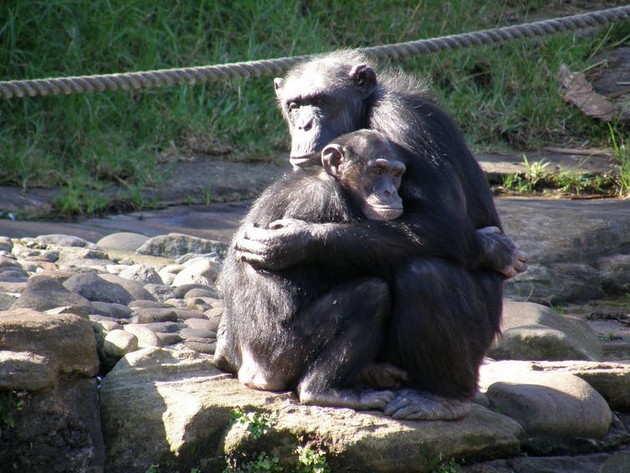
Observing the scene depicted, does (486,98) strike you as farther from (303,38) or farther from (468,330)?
(468,330)

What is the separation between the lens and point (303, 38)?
10797mm

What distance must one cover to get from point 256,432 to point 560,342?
2.22 metres

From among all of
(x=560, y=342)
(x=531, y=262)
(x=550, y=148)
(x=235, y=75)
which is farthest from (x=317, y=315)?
(x=550, y=148)

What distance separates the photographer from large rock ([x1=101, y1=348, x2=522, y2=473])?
366 cm

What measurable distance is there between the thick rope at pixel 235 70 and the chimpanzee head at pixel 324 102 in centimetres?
149

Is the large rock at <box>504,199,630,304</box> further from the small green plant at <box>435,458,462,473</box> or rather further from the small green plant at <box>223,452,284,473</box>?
the small green plant at <box>223,452,284,473</box>

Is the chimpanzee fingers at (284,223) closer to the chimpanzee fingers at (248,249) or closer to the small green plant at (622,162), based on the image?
the chimpanzee fingers at (248,249)

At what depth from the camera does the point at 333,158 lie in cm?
385

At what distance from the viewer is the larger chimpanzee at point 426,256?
147 inches

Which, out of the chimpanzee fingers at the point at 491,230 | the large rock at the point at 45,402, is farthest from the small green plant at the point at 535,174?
the large rock at the point at 45,402

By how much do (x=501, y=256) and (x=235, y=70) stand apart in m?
2.96

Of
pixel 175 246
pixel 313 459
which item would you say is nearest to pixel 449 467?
pixel 313 459

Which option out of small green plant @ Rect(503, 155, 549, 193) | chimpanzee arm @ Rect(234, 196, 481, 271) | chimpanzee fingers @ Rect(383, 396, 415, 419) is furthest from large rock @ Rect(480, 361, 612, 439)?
small green plant @ Rect(503, 155, 549, 193)

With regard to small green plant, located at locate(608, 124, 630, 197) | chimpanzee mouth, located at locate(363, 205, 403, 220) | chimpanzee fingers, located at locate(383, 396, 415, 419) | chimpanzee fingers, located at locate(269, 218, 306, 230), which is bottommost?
chimpanzee fingers, located at locate(383, 396, 415, 419)
